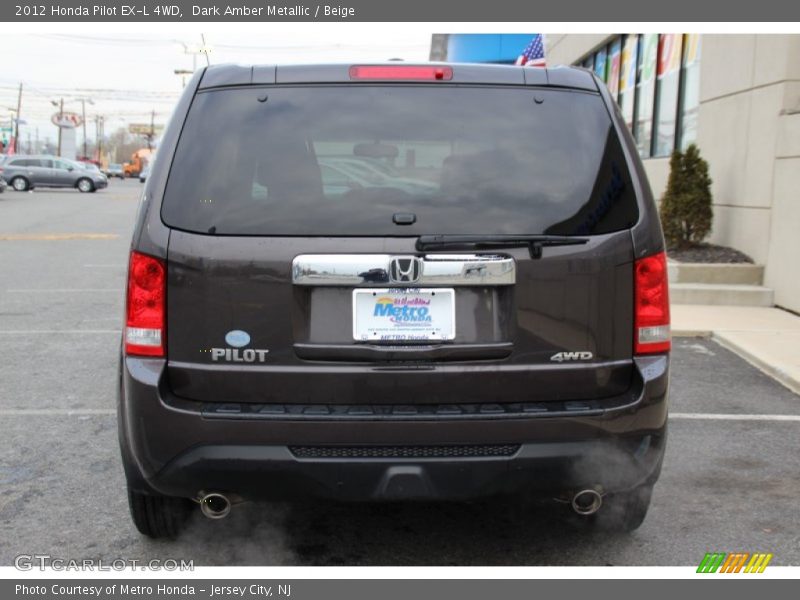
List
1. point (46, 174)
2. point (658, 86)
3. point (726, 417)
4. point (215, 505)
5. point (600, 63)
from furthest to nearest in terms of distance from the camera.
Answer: point (46, 174)
point (600, 63)
point (658, 86)
point (726, 417)
point (215, 505)

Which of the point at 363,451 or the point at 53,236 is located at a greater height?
the point at 363,451

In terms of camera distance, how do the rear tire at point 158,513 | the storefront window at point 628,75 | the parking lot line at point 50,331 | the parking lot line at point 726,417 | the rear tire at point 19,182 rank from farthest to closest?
the rear tire at point 19,182, the storefront window at point 628,75, the parking lot line at point 50,331, the parking lot line at point 726,417, the rear tire at point 158,513

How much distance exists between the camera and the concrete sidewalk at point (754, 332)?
23.7 feet

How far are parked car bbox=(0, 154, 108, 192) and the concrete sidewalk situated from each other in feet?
130

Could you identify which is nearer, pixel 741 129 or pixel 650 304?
pixel 650 304

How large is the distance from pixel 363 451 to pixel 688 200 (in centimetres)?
897

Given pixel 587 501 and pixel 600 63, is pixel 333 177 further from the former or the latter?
pixel 600 63

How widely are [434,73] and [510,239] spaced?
72 centimetres

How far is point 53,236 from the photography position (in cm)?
1938

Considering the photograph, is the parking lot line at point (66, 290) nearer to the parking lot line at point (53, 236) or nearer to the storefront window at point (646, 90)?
the parking lot line at point (53, 236)

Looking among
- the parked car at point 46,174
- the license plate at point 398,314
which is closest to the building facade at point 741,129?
the license plate at point 398,314

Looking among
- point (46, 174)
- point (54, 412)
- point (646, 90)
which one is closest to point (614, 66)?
point (646, 90)

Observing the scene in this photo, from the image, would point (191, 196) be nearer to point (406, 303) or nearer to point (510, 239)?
point (406, 303)

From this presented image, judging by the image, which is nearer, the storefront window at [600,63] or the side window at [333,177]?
the side window at [333,177]
